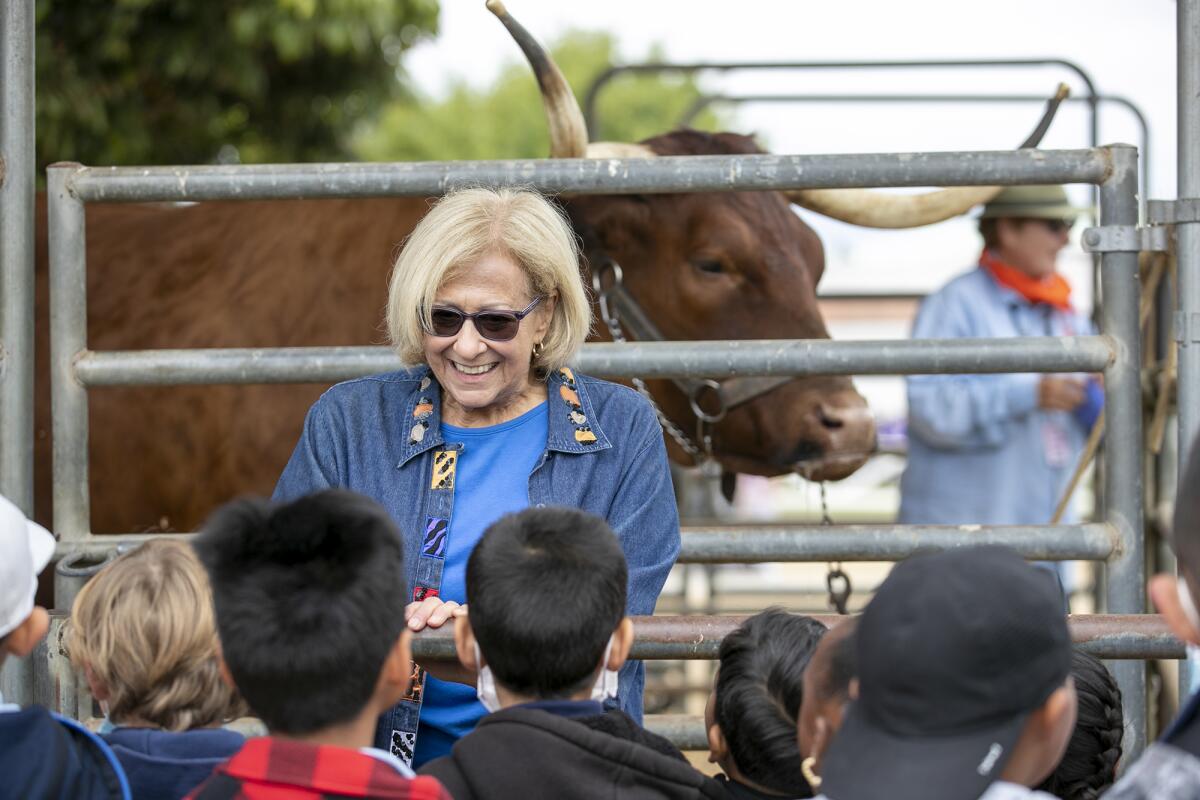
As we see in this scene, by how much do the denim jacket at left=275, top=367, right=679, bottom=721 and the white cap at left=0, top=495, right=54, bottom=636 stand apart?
571mm

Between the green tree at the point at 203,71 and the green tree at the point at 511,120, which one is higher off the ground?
the green tree at the point at 511,120

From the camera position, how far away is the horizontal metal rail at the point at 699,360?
7.94 ft

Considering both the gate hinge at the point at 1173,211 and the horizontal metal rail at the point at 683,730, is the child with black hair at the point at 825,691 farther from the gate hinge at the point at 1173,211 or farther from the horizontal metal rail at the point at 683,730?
the gate hinge at the point at 1173,211

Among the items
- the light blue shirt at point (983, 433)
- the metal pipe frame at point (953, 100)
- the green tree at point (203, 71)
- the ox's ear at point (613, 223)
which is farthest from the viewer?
the green tree at point (203, 71)

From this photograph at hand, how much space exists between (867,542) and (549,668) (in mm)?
1064

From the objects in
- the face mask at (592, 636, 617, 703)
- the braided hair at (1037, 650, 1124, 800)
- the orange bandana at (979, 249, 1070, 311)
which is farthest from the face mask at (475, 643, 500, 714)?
the orange bandana at (979, 249, 1070, 311)

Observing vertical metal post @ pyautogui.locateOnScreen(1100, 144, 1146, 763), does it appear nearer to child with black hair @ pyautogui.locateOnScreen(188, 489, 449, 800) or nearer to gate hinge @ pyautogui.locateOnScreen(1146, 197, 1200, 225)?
gate hinge @ pyautogui.locateOnScreen(1146, 197, 1200, 225)

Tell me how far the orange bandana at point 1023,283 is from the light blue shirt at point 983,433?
0.07 feet

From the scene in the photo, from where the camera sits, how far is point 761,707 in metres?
1.62

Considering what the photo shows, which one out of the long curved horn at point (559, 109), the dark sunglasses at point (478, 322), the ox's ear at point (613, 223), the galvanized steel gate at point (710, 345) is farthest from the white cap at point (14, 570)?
the ox's ear at point (613, 223)

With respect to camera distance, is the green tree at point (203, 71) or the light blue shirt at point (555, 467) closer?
the light blue shirt at point (555, 467)

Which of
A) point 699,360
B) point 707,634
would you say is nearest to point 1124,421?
point 699,360

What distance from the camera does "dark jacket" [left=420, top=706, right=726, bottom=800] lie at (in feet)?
4.72

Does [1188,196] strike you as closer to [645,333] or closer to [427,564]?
[427,564]
